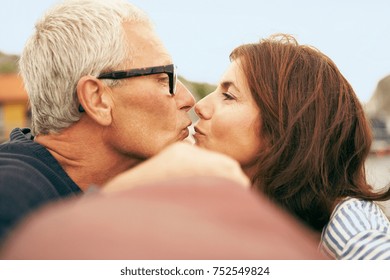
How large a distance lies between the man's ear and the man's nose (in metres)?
0.34

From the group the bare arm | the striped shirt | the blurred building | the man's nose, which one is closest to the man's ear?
the man's nose

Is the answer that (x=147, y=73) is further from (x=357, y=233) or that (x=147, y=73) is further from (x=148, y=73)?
(x=357, y=233)

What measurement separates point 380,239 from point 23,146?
53.5 inches

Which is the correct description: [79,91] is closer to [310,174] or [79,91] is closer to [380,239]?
[310,174]

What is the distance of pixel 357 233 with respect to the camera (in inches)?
70.8

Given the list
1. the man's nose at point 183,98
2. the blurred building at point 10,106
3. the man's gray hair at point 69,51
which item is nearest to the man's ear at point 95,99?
the man's gray hair at point 69,51

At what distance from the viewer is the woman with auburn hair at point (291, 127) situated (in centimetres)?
233

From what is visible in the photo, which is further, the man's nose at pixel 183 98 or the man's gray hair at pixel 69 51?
the man's nose at pixel 183 98

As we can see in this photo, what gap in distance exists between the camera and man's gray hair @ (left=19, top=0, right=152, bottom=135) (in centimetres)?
214

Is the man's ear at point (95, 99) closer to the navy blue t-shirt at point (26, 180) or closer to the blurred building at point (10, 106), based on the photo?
the navy blue t-shirt at point (26, 180)

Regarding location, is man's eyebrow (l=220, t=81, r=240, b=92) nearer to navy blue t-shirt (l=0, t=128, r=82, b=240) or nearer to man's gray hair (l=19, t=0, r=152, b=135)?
man's gray hair (l=19, t=0, r=152, b=135)

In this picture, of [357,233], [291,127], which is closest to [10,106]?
[291,127]

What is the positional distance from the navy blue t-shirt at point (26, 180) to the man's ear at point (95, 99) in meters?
0.25

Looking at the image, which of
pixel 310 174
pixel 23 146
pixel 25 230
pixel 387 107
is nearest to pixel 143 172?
pixel 25 230
